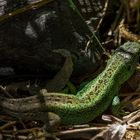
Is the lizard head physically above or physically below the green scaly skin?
above

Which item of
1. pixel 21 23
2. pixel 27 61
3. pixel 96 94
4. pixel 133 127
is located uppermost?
pixel 21 23

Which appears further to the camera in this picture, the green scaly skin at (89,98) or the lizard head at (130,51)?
the lizard head at (130,51)

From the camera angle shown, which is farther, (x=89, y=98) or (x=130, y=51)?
(x=130, y=51)

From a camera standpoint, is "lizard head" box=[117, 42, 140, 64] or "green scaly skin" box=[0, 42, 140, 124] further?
"lizard head" box=[117, 42, 140, 64]

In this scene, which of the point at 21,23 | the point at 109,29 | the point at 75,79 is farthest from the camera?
the point at 109,29

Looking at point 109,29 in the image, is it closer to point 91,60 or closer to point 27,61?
point 91,60

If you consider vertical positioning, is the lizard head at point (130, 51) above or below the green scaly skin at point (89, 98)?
above

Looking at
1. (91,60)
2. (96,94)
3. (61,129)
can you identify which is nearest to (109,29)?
(91,60)

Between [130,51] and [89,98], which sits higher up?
[130,51]
